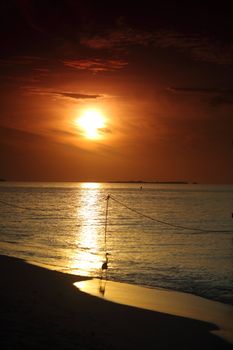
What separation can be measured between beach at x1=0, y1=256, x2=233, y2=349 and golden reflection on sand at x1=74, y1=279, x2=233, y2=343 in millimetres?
620

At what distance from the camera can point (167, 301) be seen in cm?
1931

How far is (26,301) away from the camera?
15.5 metres

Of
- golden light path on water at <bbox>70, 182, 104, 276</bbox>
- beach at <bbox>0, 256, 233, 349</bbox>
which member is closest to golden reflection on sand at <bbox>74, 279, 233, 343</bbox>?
beach at <bbox>0, 256, 233, 349</bbox>

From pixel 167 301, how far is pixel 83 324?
6914 millimetres

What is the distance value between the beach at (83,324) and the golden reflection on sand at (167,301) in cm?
62

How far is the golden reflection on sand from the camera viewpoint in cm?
1642

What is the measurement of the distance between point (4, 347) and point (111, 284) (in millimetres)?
13301

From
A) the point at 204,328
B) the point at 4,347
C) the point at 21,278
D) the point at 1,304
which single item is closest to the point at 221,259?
the point at 21,278

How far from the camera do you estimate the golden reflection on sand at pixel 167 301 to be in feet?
53.9

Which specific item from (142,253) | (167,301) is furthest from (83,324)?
(142,253)

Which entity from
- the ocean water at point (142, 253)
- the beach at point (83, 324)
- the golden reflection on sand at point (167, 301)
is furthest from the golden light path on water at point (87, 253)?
the beach at point (83, 324)

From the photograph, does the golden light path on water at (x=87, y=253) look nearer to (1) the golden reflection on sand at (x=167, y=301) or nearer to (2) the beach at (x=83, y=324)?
(1) the golden reflection on sand at (x=167, y=301)

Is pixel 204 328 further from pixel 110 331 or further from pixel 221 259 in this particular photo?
pixel 221 259

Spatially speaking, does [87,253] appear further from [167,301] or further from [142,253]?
[167,301]
